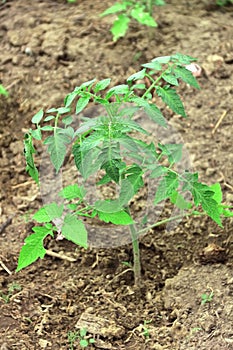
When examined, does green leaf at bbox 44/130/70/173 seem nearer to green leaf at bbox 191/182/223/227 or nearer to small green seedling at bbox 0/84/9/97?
green leaf at bbox 191/182/223/227

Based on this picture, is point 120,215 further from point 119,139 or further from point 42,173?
point 42,173

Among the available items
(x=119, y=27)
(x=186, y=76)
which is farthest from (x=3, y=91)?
(x=186, y=76)

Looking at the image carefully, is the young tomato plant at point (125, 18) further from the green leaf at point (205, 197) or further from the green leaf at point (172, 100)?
the green leaf at point (205, 197)

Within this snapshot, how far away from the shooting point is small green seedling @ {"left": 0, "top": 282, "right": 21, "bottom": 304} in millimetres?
2672

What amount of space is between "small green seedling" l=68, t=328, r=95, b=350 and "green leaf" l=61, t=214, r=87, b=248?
41 cm

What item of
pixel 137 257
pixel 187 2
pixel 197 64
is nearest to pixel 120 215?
pixel 137 257

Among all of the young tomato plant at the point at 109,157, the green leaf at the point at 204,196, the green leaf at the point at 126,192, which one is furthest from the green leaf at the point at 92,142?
the green leaf at the point at 204,196

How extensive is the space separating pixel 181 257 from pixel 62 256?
505 millimetres

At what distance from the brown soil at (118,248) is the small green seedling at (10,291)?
0.05ft

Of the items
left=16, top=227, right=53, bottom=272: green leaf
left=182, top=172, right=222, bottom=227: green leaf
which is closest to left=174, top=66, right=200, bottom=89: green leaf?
left=182, top=172, right=222, bottom=227: green leaf

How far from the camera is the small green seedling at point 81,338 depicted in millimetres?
2484

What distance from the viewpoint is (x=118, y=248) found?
2861 mm

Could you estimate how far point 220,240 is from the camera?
2824 millimetres

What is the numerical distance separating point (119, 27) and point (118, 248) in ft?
4.43
